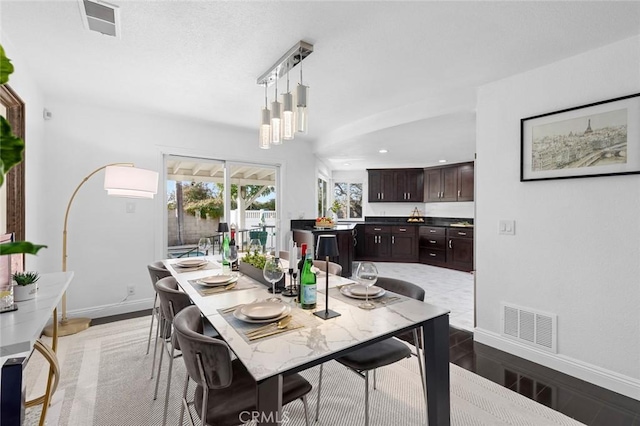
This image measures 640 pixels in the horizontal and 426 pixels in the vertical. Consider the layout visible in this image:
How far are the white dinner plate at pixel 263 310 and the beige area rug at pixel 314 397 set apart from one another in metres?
0.85

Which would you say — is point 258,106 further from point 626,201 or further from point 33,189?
point 626,201

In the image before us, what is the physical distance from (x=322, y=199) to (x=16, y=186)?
5.88m

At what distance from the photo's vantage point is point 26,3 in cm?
172

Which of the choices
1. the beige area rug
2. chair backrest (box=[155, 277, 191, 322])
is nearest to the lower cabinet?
the beige area rug

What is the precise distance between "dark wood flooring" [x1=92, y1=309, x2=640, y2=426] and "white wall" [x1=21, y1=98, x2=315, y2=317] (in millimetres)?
3639

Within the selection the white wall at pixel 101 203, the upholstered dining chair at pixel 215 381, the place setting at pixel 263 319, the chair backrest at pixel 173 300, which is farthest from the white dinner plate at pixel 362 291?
the white wall at pixel 101 203

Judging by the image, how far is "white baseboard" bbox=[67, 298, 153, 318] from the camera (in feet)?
11.1

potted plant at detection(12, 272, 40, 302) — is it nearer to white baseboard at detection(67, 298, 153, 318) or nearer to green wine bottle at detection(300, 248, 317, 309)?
green wine bottle at detection(300, 248, 317, 309)

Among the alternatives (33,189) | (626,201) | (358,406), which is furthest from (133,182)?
Answer: (626,201)

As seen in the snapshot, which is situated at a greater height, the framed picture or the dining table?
the framed picture

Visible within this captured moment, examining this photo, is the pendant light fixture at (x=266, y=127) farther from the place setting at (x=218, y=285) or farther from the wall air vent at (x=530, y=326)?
the wall air vent at (x=530, y=326)

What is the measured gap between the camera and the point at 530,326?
2.54 metres

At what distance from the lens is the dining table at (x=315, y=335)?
0.99 metres

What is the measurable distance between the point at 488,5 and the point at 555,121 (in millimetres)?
1192
